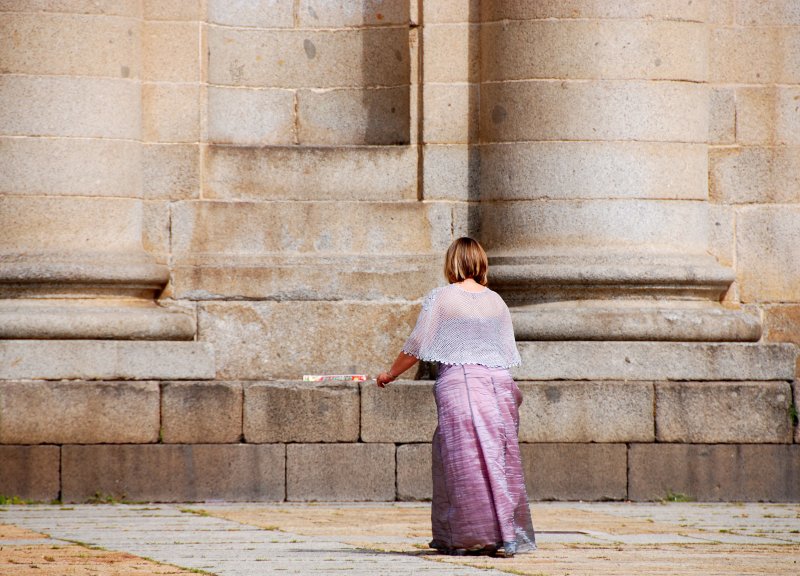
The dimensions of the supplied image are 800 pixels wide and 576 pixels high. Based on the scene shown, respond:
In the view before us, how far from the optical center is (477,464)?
8.89 metres

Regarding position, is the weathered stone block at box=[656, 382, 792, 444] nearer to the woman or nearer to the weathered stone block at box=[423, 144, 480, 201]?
the weathered stone block at box=[423, 144, 480, 201]

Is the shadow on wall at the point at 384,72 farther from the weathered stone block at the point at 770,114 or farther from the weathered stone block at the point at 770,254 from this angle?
the weathered stone block at the point at 770,254

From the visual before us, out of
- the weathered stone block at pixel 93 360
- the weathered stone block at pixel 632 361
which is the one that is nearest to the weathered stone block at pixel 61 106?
the weathered stone block at pixel 93 360

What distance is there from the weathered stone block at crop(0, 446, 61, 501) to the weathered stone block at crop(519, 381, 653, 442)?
3125 mm

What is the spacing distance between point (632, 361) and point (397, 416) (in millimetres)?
1629

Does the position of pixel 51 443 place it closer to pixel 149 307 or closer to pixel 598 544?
pixel 149 307

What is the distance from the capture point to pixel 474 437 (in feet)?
29.4

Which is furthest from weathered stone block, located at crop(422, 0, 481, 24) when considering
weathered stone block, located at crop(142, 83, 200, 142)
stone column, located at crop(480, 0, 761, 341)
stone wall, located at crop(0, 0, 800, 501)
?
weathered stone block, located at crop(142, 83, 200, 142)

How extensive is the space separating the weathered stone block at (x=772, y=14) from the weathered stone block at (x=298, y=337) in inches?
127

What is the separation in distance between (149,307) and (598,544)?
4233 mm

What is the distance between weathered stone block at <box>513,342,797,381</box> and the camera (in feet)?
38.9

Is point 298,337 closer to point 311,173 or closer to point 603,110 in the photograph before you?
point 311,173

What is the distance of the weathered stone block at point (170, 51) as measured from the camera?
12.4 metres

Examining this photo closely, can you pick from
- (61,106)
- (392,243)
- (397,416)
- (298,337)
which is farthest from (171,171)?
(397,416)
